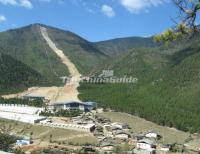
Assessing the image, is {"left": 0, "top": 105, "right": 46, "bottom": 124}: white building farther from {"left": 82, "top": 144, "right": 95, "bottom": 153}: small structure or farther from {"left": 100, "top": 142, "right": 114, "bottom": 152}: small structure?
{"left": 82, "top": 144, "right": 95, "bottom": 153}: small structure

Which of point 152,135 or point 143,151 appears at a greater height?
point 152,135

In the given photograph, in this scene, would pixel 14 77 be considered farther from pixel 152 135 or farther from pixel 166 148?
pixel 166 148

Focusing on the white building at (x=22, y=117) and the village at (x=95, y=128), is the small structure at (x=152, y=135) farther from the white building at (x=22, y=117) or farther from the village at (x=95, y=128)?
the white building at (x=22, y=117)

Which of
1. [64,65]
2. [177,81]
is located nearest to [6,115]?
[177,81]

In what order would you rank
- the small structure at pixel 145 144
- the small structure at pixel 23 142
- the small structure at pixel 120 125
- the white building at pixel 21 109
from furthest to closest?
the white building at pixel 21 109
the small structure at pixel 120 125
the small structure at pixel 145 144
the small structure at pixel 23 142

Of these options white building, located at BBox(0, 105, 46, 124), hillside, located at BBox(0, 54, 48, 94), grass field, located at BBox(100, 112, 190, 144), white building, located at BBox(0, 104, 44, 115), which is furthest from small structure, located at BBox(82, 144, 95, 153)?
hillside, located at BBox(0, 54, 48, 94)

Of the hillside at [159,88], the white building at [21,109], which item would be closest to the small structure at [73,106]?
the white building at [21,109]

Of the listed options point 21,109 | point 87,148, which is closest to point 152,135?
point 87,148
